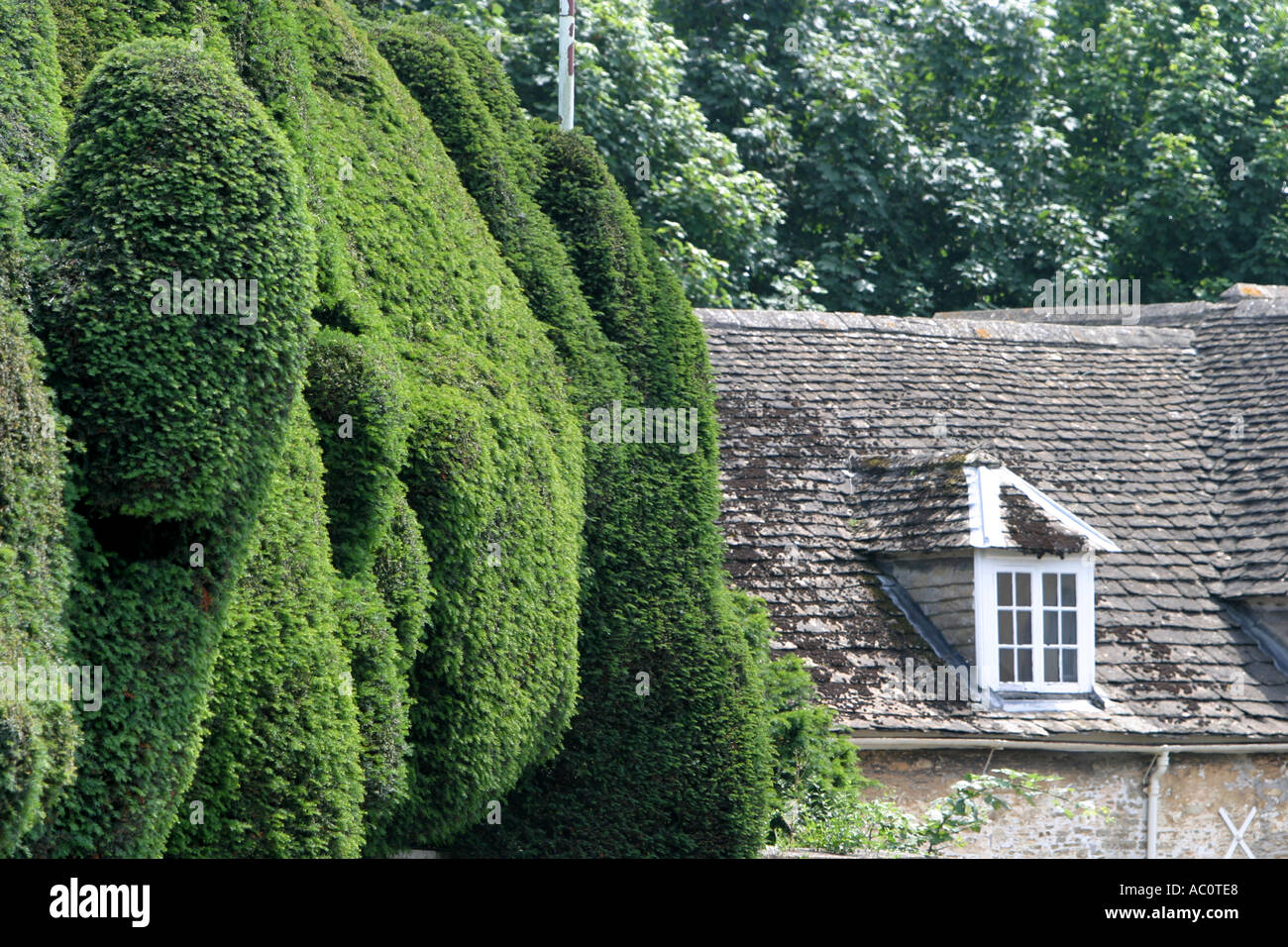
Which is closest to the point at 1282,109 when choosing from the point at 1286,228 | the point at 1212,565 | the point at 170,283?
the point at 1286,228

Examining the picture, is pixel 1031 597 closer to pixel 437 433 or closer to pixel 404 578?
pixel 437 433

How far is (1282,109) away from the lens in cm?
2720

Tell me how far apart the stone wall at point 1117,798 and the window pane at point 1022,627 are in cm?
108

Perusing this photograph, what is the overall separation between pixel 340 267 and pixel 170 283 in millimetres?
2066

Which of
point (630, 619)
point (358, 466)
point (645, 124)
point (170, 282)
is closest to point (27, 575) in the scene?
point (170, 282)

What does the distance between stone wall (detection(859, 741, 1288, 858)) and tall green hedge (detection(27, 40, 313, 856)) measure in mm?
8581

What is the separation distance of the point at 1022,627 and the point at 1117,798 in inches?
68.4

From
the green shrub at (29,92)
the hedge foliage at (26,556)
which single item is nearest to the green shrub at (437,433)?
the green shrub at (29,92)

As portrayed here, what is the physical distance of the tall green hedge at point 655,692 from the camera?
33.8ft

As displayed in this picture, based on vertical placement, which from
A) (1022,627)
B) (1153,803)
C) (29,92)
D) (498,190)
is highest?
(498,190)

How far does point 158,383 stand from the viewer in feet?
19.6

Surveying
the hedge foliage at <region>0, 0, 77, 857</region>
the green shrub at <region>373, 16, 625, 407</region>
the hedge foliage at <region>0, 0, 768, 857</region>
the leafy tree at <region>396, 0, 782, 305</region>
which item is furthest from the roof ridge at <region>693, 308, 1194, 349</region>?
the hedge foliage at <region>0, 0, 77, 857</region>

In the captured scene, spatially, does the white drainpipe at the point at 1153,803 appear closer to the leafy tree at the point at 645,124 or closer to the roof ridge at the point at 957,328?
the roof ridge at the point at 957,328

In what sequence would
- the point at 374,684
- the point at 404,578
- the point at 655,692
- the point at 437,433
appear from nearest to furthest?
the point at 374,684, the point at 404,578, the point at 437,433, the point at 655,692
